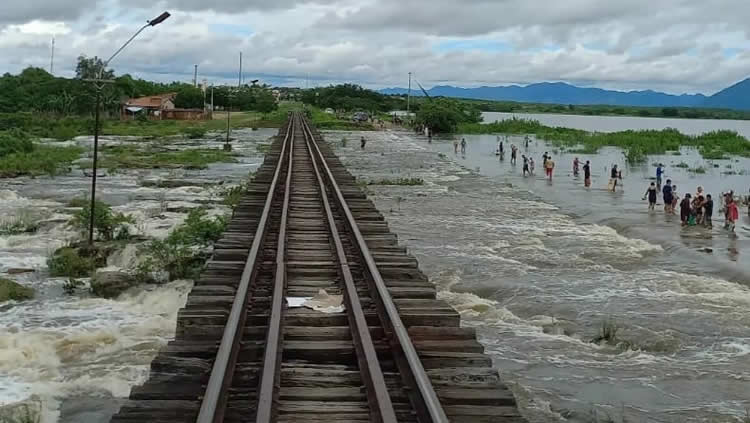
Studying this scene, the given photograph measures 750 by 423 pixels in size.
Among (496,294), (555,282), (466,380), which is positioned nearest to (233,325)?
(466,380)

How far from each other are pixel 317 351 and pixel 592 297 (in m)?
8.87

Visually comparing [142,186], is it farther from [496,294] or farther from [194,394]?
[194,394]

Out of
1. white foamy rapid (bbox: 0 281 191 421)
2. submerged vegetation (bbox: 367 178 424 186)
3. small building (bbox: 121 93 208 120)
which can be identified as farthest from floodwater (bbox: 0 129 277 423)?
small building (bbox: 121 93 208 120)

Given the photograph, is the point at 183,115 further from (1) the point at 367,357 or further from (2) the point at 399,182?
(1) the point at 367,357

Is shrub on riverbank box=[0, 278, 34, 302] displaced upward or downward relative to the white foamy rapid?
upward

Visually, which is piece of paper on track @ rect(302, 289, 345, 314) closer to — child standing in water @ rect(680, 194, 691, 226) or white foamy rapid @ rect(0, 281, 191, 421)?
white foamy rapid @ rect(0, 281, 191, 421)

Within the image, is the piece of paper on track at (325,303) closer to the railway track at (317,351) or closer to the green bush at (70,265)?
the railway track at (317,351)

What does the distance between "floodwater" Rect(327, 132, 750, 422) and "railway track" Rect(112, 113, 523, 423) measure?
2.27 m

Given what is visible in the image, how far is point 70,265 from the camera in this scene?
596 inches

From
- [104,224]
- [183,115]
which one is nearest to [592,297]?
[104,224]

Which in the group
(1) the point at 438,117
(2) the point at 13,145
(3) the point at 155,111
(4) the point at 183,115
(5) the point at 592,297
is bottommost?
(5) the point at 592,297

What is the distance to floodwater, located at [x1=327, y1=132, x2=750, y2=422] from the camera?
9.84 metres

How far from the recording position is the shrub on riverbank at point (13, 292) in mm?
13125

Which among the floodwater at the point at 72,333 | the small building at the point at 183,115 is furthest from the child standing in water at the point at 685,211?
the small building at the point at 183,115
